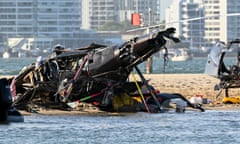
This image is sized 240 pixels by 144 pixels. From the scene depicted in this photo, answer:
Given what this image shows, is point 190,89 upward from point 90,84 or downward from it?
downward

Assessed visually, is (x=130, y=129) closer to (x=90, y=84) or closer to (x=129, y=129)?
(x=129, y=129)

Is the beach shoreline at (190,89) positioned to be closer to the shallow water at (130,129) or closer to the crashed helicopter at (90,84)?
the crashed helicopter at (90,84)

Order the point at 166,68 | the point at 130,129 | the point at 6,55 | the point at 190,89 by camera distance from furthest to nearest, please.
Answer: the point at 6,55
the point at 166,68
the point at 190,89
the point at 130,129

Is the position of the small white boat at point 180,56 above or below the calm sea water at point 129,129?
below

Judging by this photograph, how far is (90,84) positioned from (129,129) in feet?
16.0

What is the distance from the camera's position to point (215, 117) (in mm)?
35094

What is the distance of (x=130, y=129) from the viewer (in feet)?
103

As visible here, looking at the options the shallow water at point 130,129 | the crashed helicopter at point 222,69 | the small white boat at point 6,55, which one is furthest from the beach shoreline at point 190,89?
the small white boat at point 6,55

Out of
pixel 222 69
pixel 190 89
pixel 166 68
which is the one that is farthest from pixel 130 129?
pixel 166 68

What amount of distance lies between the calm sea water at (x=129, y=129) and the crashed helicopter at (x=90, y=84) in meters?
→ 0.87

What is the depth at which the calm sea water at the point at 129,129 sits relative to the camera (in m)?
28.8

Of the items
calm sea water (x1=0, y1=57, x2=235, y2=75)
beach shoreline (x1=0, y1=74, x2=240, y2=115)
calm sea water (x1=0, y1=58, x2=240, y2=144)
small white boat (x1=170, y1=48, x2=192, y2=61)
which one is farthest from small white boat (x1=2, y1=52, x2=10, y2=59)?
calm sea water (x1=0, y1=58, x2=240, y2=144)

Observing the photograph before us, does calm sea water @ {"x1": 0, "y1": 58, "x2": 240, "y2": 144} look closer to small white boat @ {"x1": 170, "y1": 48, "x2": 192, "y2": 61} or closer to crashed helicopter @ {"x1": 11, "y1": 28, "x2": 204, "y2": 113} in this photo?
crashed helicopter @ {"x1": 11, "y1": 28, "x2": 204, "y2": 113}

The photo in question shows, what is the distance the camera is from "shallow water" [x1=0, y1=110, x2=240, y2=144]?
1136 inches
